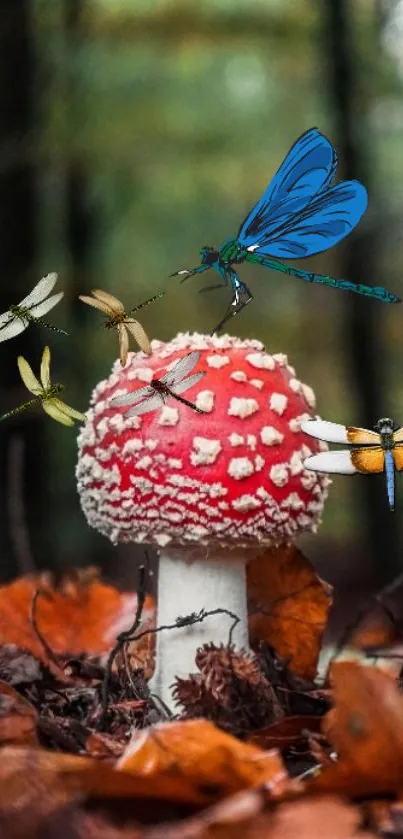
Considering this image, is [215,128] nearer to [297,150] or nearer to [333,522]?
[297,150]

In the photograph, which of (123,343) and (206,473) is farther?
(206,473)

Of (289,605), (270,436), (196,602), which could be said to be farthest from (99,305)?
(289,605)

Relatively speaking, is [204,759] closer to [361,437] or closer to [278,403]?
[361,437]

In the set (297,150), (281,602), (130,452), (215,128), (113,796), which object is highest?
(215,128)

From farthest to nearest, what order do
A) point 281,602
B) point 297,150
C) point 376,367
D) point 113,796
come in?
1. point 376,367
2. point 281,602
3. point 297,150
4. point 113,796

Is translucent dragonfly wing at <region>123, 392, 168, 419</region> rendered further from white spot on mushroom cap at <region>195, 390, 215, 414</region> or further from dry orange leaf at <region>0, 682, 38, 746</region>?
dry orange leaf at <region>0, 682, 38, 746</region>

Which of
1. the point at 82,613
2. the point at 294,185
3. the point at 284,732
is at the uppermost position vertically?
the point at 294,185

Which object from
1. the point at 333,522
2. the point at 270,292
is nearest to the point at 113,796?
the point at 270,292
